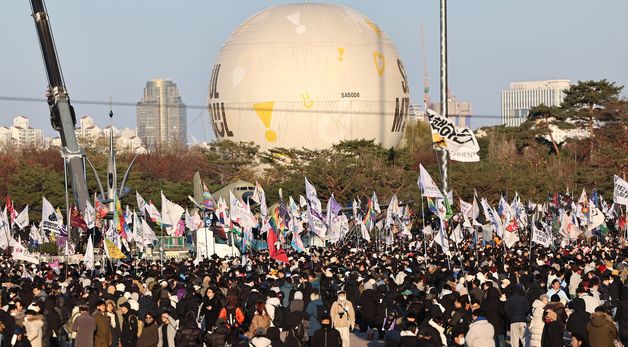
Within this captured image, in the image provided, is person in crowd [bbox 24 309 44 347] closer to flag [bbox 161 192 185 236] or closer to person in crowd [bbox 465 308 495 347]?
person in crowd [bbox 465 308 495 347]

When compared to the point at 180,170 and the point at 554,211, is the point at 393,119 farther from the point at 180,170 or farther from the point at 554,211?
the point at 554,211

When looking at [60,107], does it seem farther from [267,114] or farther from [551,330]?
[267,114]

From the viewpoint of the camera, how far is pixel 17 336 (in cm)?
1831

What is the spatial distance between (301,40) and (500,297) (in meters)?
63.7

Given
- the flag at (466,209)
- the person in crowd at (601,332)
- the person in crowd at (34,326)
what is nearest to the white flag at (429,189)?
the person in crowd at (34,326)

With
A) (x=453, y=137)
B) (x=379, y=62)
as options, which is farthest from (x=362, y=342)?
(x=379, y=62)

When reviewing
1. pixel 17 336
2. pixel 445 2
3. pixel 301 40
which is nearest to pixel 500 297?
pixel 17 336

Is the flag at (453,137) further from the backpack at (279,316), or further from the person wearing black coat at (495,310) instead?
the backpack at (279,316)

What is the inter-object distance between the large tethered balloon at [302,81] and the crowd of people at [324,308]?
5588cm

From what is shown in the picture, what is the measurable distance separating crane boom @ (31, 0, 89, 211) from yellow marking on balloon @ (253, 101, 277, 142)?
1431 inches

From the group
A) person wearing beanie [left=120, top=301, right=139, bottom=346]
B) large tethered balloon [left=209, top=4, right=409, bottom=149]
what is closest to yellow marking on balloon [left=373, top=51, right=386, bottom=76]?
large tethered balloon [left=209, top=4, right=409, bottom=149]

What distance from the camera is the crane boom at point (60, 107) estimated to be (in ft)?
155

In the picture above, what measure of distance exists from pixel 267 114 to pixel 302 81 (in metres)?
2.75

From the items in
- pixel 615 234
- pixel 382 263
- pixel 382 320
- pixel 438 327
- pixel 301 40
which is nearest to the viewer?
pixel 438 327
